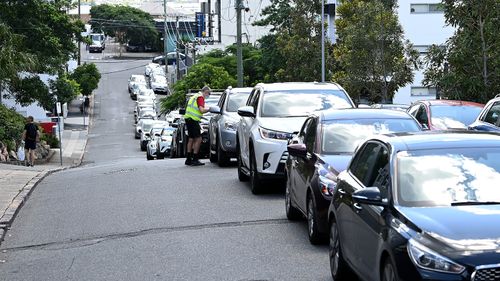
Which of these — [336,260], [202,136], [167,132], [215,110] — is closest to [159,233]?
[336,260]

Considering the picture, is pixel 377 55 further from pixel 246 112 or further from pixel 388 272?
pixel 388 272

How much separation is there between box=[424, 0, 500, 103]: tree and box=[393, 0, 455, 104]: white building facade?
99.4ft

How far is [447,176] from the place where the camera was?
7.22m

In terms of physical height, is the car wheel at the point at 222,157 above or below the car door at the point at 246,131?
below

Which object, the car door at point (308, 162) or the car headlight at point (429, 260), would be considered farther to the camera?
the car door at point (308, 162)

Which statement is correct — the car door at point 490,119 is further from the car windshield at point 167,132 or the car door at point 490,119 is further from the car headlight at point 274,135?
the car windshield at point 167,132

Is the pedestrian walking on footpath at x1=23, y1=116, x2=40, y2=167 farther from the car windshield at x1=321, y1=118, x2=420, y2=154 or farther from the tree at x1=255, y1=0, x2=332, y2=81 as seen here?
the car windshield at x1=321, y1=118, x2=420, y2=154

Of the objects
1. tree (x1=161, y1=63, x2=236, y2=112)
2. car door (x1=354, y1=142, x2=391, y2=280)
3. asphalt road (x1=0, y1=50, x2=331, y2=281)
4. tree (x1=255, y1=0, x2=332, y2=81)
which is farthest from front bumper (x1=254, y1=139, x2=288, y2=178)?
tree (x1=161, y1=63, x2=236, y2=112)

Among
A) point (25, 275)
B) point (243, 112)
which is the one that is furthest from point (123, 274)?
point (243, 112)

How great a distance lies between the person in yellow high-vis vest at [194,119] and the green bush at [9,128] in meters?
14.3

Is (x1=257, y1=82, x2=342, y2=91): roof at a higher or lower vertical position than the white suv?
higher

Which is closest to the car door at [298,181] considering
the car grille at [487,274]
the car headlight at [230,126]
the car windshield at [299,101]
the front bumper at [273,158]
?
the front bumper at [273,158]

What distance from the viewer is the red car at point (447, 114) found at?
677 inches

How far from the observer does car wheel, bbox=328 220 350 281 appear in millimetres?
8484
